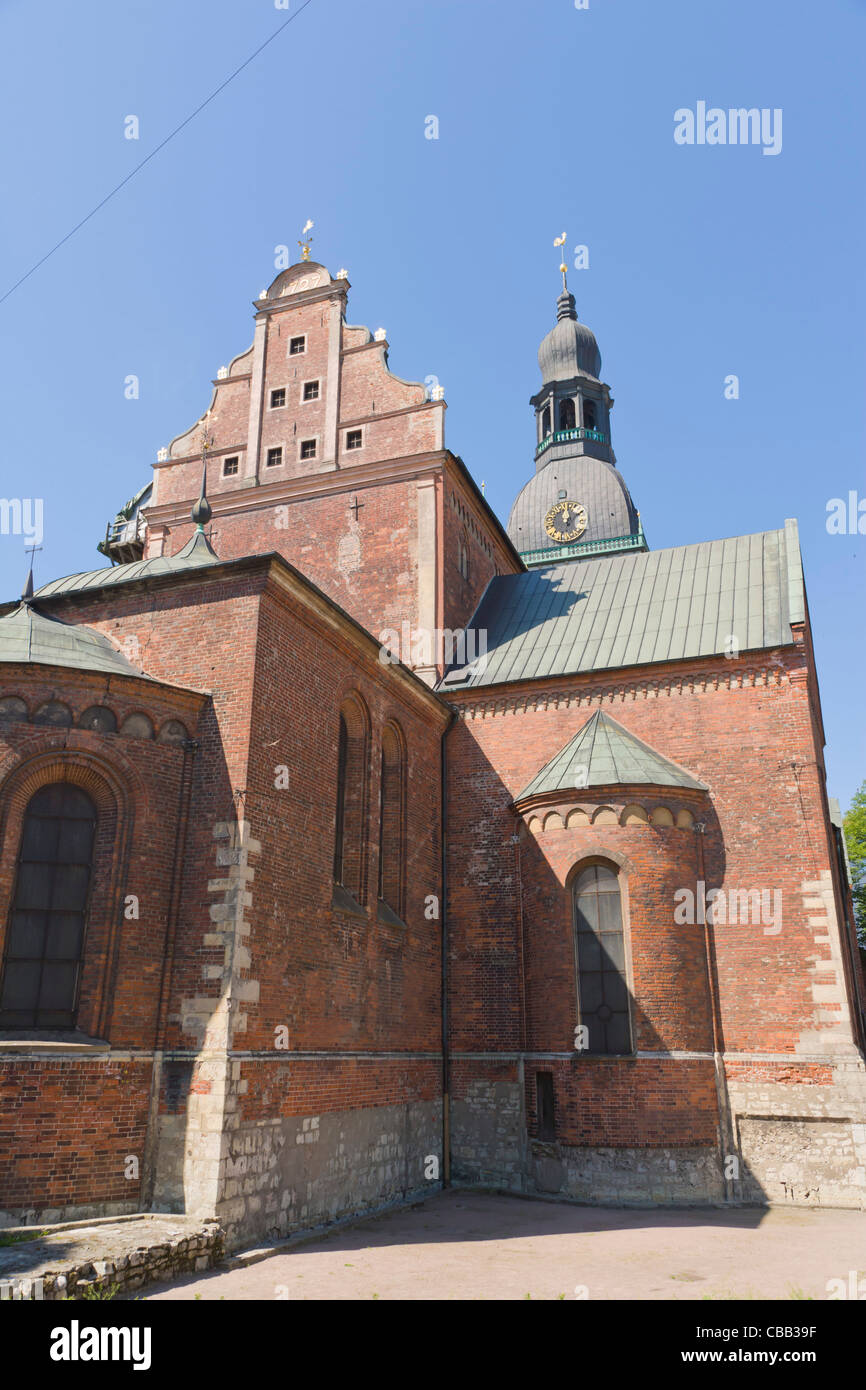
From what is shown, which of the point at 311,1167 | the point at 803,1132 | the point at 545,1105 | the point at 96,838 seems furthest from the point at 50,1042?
the point at 803,1132

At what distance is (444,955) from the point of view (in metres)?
18.0

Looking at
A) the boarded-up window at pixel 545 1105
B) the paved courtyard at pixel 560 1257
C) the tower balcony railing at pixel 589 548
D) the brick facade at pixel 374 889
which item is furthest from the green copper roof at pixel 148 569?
the tower balcony railing at pixel 589 548

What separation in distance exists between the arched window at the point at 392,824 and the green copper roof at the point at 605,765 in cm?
223

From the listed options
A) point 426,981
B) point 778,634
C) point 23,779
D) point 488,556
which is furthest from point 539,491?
point 23,779

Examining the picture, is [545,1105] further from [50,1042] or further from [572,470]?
[572,470]

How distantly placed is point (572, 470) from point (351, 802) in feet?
100.0

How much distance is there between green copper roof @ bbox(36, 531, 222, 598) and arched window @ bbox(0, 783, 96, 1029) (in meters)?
3.71

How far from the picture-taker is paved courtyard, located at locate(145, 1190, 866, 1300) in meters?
9.23

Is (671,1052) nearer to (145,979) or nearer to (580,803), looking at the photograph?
(580,803)

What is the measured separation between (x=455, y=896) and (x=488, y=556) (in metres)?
9.25

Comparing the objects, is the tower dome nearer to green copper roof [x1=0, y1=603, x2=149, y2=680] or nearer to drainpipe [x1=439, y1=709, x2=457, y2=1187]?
drainpipe [x1=439, y1=709, x2=457, y2=1187]

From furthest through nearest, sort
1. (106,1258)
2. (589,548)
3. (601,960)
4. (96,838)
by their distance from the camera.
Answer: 1. (589,548)
2. (601,960)
3. (96,838)
4. (106,1258)

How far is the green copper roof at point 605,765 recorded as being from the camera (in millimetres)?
16453

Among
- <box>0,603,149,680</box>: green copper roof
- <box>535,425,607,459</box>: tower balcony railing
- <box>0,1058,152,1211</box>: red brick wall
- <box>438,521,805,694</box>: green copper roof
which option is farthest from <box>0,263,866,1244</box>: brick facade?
<box>535,425,607,459</box>: tower balcony railing
